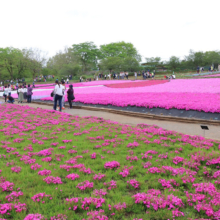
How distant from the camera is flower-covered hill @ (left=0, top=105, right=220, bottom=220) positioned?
3703 millimetres

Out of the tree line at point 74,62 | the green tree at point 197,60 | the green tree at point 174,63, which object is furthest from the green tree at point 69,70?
the green tree at point 197,60

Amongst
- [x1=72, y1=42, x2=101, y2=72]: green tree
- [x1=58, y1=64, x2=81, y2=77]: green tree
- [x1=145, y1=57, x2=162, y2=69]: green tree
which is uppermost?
[x1=72, y1=42, x2=101, y2=72]: green tree

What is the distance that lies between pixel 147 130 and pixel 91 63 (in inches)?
3338

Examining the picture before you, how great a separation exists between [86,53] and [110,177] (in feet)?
289

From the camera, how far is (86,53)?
88562mm

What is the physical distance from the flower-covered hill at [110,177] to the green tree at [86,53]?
8238 cm

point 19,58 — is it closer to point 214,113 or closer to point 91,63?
point 91,63

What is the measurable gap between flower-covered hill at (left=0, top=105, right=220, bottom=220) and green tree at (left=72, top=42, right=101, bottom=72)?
82.4m

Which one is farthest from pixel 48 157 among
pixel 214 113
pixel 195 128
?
pixel 214 113

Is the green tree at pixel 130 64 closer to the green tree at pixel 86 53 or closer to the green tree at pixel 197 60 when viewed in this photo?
the green tree at pixel 197 60

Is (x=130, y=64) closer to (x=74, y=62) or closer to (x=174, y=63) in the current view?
(x=174, y=63)

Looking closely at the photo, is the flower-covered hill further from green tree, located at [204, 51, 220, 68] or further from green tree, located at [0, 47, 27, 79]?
green tree, located at [204, 51, 220, 68]

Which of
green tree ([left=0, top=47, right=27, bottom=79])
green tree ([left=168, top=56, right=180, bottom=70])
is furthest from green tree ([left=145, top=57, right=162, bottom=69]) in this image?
green tree ([left=0, top=47, right=27, bottom=79])

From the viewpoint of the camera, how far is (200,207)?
363cm
